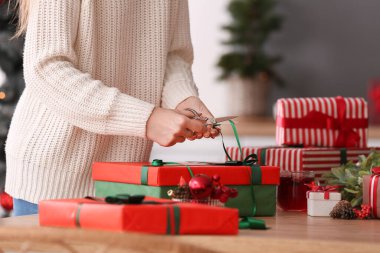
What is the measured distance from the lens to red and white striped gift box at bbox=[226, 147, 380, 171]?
186 centimetres

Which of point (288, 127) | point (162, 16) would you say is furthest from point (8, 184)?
point (288, 127)

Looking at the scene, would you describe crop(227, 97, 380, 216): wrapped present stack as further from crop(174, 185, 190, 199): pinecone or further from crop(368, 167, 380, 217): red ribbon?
crop(174, 185, 190, 199): pinecone

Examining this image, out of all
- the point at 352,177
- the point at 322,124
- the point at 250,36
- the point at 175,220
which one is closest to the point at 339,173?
the point at 352,177

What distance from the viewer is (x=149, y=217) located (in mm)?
1061

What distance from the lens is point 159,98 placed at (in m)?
1.66

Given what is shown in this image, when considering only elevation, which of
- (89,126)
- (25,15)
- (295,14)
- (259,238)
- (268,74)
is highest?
(295,14)

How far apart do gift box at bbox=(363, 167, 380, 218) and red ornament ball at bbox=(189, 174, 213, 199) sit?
1.32 ft

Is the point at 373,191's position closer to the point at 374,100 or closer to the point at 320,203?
the point at 320,203

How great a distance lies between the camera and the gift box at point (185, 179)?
1315mm

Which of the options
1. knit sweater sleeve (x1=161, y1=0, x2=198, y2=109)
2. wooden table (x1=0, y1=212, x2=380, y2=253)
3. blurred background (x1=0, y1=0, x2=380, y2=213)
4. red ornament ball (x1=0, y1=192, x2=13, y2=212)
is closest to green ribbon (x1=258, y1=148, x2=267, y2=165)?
knit sweater sleeve (x1=161, y1=0, x2=198, y2=109)

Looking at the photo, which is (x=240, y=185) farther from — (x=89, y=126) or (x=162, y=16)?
(x=162, y=16)

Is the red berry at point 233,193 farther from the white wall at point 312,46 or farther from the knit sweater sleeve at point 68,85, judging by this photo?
the white wall at point 312,46

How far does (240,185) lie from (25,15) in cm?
59

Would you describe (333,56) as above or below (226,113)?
above
